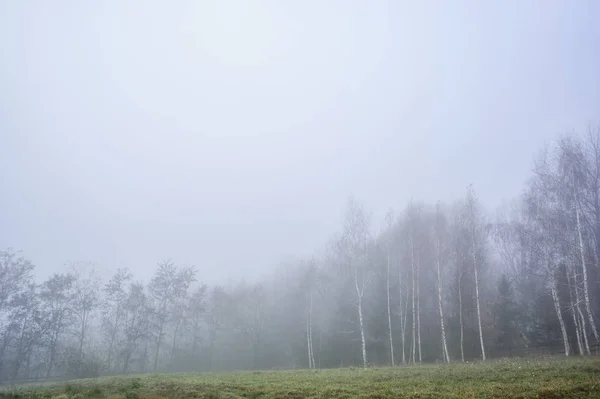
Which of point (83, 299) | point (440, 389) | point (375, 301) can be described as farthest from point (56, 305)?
point (440, 389)

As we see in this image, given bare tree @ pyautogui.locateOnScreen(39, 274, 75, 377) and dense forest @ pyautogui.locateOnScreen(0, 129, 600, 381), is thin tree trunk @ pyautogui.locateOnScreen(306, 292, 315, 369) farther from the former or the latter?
bare tree @ pyautogui.locateOnScreen(39, 274, 75, 377)

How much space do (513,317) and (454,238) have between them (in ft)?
39.7

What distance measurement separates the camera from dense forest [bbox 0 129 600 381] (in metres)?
34.7

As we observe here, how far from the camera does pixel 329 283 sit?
201 ft

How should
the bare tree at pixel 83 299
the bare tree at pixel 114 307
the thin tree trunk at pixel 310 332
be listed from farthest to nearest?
the bare tree at pixel 114 307
the bare tree at pixel 83 299
the thin tree trunk at pixel 310 332

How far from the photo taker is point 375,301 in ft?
176

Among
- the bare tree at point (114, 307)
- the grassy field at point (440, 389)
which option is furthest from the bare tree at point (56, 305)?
the grassy field at point (440, 389)

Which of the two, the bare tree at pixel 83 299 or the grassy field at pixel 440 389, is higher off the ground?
the bare tree at pixel 83 299

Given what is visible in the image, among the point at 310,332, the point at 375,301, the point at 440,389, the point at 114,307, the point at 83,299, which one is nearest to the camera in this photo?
the point at 440,389

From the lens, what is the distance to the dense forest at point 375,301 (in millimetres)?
34719

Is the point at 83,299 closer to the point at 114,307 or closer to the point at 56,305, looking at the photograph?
the point at 56,305

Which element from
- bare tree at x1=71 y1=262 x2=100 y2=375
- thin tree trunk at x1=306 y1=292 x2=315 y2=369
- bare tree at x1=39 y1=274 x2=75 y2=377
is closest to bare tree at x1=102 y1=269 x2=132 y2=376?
bare tree at x1=71 y1=262 x2=100 y2=375

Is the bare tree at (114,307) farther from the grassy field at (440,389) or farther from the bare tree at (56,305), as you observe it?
the grassy field at (440,389)

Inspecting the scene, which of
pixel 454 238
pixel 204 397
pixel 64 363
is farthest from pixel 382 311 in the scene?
pixel 64 363
